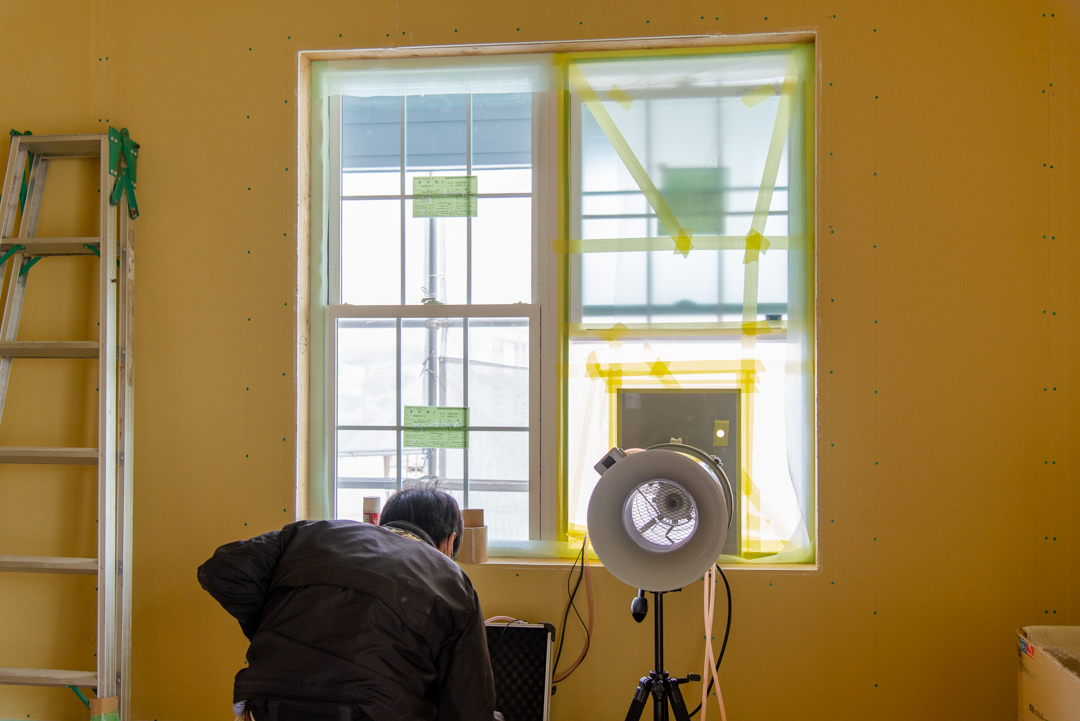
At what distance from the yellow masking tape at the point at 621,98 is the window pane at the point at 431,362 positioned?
1015 millimetres

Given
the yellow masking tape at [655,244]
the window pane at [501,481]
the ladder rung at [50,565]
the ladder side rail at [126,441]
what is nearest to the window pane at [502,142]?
the yellow masking tape at [655,244]

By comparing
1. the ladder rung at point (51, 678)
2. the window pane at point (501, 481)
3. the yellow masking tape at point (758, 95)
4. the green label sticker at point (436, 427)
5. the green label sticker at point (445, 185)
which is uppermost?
the yellow masking tape at point (758, 95)

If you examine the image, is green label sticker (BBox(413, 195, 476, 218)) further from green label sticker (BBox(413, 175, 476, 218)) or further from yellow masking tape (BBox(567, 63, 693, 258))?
yellow masking tape (BBox(567, 63, 693, 258))

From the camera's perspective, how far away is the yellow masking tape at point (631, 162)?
242cm

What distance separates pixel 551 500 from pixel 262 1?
2179 mm

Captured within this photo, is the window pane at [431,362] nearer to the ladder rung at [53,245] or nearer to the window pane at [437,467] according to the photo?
the window pane at [437,467]

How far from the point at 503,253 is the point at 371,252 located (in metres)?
0.52

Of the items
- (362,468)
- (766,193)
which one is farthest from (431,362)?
(766,193)

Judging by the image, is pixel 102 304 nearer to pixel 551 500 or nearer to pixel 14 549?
A: pixel 14 549

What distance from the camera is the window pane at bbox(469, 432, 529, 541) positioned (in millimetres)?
2486

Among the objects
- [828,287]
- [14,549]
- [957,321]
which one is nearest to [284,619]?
[14,549]

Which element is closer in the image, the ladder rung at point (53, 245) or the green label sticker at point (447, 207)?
the ladder rung at point (53, 245)

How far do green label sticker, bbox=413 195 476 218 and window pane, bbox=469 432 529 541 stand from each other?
849mm

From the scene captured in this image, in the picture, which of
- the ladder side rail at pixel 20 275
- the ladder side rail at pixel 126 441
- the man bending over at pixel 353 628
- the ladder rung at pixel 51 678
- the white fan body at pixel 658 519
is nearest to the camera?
the man bending over at pixel 353 628
